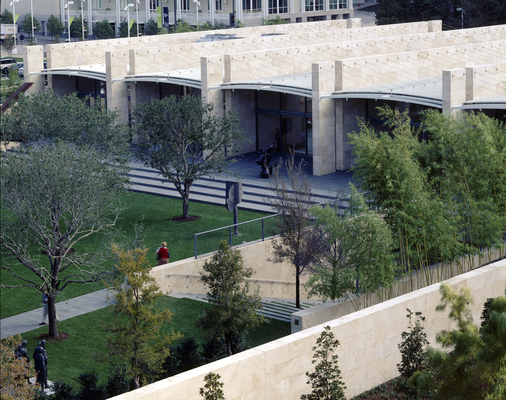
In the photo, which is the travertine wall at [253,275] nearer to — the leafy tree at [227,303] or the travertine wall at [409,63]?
the leafy tree at [227,303]

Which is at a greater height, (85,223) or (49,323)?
(85,223)

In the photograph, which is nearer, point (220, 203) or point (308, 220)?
point (308, 220)

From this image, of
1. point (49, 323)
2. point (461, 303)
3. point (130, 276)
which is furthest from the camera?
point (49, 323)

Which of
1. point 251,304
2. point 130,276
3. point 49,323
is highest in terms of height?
point 130,276

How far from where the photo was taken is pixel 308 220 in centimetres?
2134

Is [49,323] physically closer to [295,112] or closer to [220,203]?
[220,203]

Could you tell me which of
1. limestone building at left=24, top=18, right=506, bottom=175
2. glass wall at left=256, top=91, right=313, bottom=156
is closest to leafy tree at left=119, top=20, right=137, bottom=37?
limestone building at left=24, top=18, right=506, bottom=175

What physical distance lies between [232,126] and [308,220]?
997cm

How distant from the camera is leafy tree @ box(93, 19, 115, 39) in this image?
309 ft

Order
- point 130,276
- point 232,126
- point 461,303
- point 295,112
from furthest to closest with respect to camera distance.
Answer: point 295,112
point 232,126
point 130,276
point 461,303

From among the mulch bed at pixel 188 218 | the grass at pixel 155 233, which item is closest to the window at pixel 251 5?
the grass at pixel 155 233

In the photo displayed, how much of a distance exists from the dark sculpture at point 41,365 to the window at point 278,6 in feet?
257

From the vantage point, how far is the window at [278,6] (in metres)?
90.1

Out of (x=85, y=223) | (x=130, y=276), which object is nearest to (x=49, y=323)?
(x=85, y=223)
